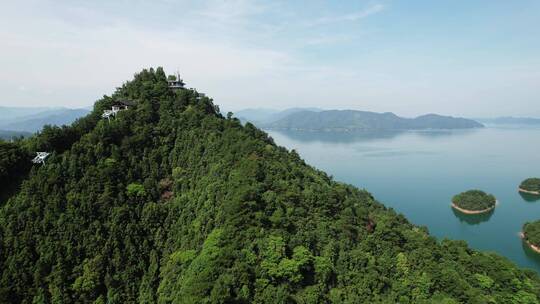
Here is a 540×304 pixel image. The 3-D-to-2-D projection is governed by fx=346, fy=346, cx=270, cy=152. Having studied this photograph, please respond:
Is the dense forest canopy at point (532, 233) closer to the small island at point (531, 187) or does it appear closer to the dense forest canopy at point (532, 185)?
the small island at point (531, 187)

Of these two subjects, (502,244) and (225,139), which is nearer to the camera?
(225,139)

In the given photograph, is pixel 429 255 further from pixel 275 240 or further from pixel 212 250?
pixel 212 250

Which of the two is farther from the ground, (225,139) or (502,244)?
(225,139)

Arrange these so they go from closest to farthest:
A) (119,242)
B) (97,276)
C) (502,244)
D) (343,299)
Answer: (343,299)
(97,276)
(119,242)
(502,244)

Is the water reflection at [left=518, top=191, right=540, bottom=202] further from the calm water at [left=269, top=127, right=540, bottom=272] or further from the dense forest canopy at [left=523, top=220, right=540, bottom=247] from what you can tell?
the dense forest canopy at [left=523, top=220, right=540, bottom=247]

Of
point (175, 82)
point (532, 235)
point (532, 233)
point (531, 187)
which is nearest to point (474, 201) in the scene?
point (532, 233)

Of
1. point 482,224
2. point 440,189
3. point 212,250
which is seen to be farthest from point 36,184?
point 440,189
